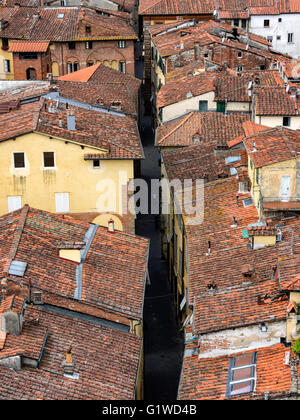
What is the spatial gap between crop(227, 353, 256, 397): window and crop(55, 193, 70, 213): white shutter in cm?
1786

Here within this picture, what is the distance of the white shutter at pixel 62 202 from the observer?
4678 centimetres

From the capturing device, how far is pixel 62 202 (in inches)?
1848

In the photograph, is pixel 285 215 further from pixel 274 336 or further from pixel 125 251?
pixel 274 336

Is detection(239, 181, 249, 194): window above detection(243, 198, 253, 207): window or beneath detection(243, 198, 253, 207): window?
above

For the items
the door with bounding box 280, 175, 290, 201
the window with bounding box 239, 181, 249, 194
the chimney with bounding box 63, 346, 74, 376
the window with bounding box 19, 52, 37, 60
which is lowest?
the chimney with bounding box 63, 346, 74, 376

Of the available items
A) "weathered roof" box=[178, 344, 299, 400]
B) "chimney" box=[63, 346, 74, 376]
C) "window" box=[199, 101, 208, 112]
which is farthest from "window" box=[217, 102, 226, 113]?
"chimney" box=[63, 346, 74, 376]

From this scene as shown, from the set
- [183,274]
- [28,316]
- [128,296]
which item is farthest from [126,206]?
[28,316]

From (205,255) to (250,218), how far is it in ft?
12.9

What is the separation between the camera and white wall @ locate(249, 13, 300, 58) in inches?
3895

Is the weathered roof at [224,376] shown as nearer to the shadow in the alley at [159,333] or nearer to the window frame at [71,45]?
the shadow in the alley at [159,333]

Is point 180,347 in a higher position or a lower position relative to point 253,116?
lower

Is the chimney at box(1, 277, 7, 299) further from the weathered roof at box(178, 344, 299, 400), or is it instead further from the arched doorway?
the arched doorway

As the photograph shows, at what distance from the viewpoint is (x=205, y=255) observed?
40875 millimetres

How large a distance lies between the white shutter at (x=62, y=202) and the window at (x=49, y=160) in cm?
169
